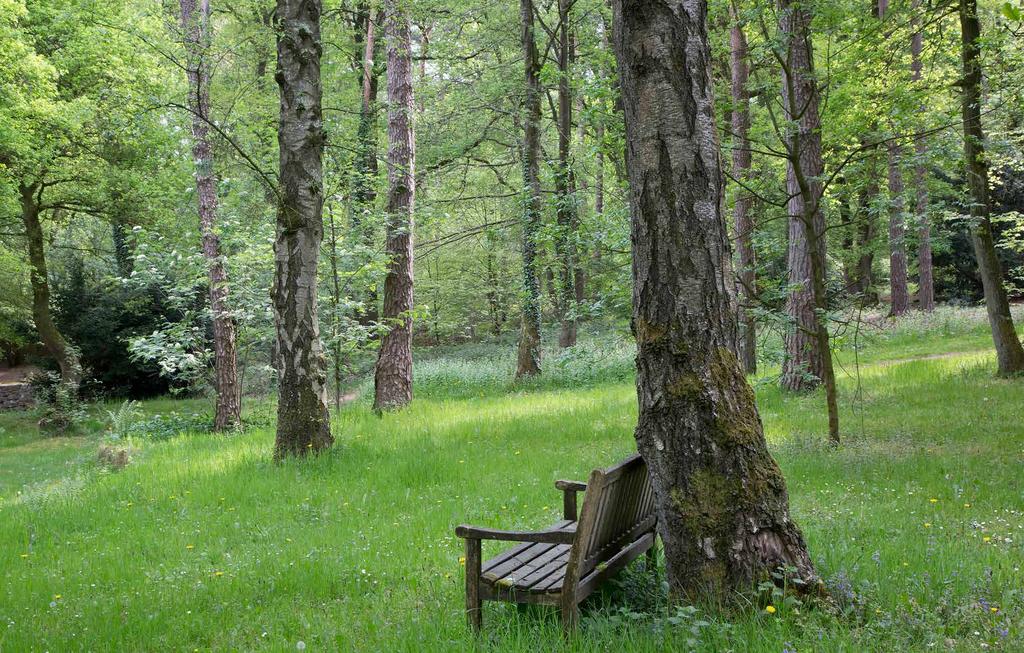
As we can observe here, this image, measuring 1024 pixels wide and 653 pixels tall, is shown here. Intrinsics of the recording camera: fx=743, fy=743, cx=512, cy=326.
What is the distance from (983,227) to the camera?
1112 centimetres

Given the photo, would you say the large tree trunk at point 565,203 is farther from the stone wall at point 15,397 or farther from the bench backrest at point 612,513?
the stone wall at point 15,397

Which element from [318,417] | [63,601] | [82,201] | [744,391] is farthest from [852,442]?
[82,201]

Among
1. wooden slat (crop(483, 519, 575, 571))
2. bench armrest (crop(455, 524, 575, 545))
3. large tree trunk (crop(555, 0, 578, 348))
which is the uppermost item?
large tree trunk (crop(555, 0, 578, 348))

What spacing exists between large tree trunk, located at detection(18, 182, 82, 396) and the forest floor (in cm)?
992

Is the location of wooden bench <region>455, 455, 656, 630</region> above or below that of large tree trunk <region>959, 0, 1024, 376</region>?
below

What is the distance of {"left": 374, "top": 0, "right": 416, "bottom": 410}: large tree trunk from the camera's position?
43.3ft

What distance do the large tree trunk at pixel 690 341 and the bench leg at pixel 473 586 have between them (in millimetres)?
976

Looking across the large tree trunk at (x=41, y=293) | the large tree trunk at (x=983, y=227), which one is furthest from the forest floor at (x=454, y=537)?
the large tree trunk at (x=41, y=293)

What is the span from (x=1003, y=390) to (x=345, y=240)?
32.7ft

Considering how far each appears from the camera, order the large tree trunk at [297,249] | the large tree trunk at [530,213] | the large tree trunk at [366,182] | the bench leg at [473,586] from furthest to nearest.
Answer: the large tree trunk at [530,213] < the large tree trunk at [366,182] < the large tree trunk at [297,249] < the bench leg at [473,586]

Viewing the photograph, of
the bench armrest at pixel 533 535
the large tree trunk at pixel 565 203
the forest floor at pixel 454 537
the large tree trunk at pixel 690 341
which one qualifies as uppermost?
the large tree trunk at pixel 565 203

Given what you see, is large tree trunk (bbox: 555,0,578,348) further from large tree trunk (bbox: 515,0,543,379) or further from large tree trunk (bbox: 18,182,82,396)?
large tree trunk (bbox: 18,182,82,396)

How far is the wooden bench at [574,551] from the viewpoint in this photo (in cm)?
354

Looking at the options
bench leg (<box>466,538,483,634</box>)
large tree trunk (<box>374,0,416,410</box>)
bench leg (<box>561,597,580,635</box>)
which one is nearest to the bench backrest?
bench leg (<box>561,597,580,635</box>)
